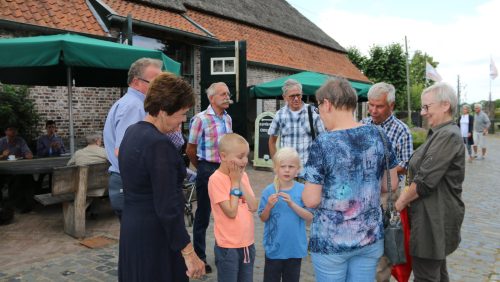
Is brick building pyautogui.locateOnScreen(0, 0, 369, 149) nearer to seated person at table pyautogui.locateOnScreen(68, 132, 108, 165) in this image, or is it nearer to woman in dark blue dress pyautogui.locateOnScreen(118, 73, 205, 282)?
woman in dark blue dress pyautogui.locateOnScreen(118, 73, 205, 282)

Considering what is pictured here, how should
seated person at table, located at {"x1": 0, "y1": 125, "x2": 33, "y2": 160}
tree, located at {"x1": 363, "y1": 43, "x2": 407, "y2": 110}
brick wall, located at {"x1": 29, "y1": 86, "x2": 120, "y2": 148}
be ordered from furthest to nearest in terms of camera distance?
1. tree, located at {"x1": 363, "y1": 43, "x2": 407, "y2": 110}
2. brick wall, located at {"x1": 29, "y1": 86, "x2": 120, "y2": 148}
3. seated person at table, located at {"x1": 0, "y1": 125, "x2": 33, "y2": 160}

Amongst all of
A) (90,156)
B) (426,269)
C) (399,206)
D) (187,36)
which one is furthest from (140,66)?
(187,36)

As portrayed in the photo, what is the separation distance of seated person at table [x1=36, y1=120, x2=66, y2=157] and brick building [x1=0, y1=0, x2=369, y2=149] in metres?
1.29

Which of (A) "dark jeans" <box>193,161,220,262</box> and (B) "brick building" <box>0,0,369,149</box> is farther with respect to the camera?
(B) "brick building" <box>0,0,369,149</box>

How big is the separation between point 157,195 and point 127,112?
1.26 meters

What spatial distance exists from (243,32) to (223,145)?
51.5 feet

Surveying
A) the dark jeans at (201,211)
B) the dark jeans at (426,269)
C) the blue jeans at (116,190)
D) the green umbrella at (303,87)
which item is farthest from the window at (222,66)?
the dark jeans at (426,269)

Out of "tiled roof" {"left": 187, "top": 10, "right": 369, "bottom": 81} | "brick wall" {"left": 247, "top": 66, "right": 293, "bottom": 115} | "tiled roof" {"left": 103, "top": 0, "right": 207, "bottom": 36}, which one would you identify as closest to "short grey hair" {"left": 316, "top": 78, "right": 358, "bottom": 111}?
"tiled roof" {"left": 103, "top": 0, "right": 207, "bottom": 36}

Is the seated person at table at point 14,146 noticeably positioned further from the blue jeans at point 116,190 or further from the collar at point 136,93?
the collar at point 136,93

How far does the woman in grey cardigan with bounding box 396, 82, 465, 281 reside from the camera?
8.50ft

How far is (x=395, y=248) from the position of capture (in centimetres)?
234

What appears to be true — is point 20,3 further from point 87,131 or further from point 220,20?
point 220,20

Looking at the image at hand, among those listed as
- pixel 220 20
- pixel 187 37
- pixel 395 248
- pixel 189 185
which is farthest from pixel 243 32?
pixel 395 248

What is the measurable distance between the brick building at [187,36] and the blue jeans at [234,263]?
138 cm
